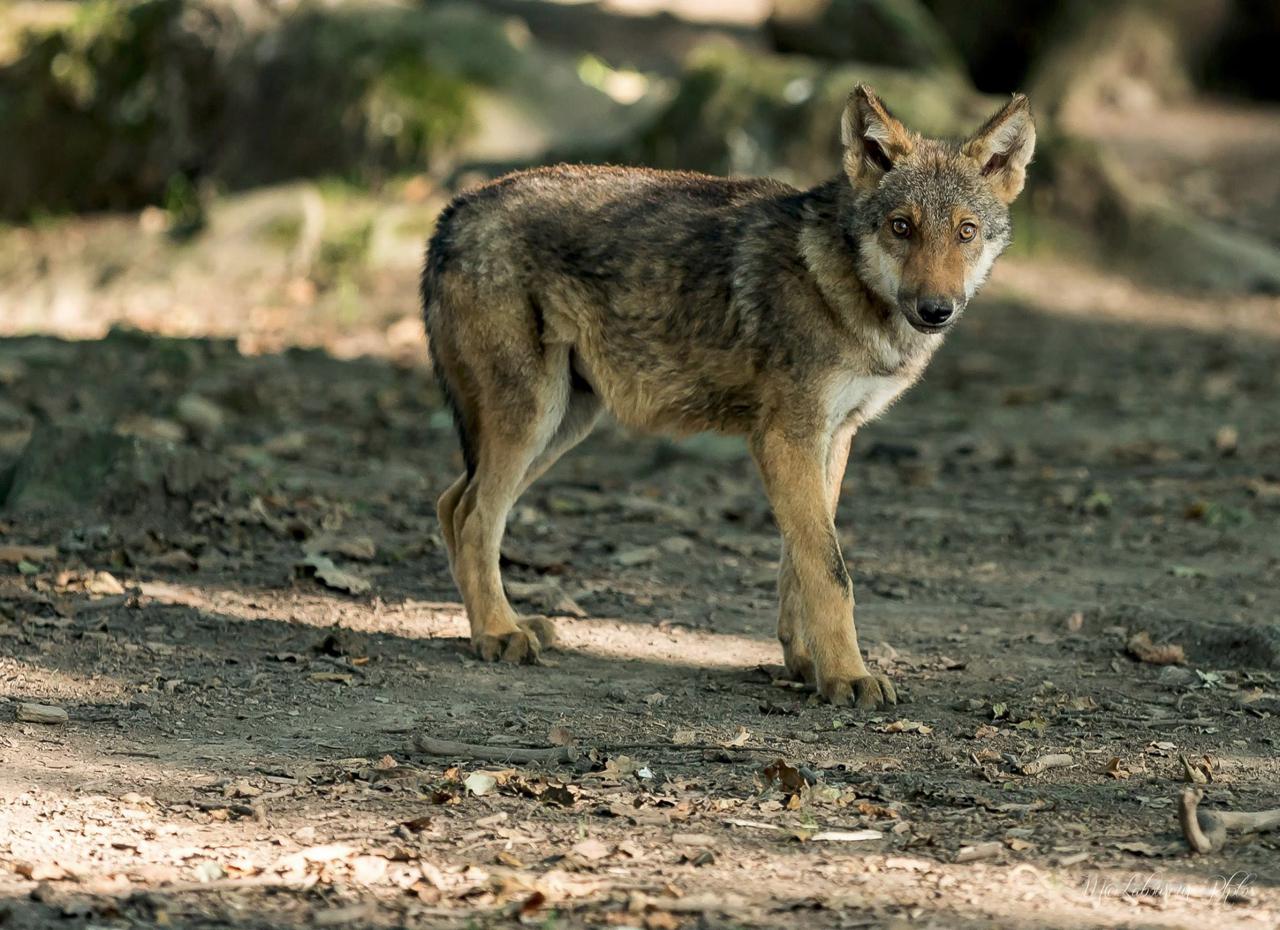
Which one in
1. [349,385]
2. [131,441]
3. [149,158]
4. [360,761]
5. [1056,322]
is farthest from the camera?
[149,158]

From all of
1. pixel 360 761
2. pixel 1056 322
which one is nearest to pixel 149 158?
pixel 1056 322

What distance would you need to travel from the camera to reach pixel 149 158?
59.3 ft

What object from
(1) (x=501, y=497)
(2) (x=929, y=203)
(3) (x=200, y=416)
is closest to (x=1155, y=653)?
(2) (x=929, y=203)

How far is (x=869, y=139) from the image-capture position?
21.9ft

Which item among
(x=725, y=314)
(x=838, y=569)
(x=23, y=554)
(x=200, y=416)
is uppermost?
(x=725, y=314)

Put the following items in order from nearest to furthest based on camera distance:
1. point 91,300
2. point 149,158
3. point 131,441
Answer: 1. point 131,441
2. point 91,300
3. point 149,158

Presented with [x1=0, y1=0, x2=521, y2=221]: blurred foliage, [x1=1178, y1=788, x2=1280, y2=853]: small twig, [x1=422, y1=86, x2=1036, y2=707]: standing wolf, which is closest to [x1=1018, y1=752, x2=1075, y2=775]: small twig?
[x1=1178, y1=788, x2=1280, y2=853]: small twig

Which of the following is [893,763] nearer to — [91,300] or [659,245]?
[659,245]

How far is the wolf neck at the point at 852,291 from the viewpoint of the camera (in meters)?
6.55

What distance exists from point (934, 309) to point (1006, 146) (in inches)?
40.7

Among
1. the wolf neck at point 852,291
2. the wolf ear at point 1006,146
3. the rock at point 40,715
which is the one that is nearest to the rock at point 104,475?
the rock at point 40,715

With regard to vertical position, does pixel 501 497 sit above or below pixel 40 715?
above

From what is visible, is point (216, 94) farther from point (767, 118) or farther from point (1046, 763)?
point (1046, 763)

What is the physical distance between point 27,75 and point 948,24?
1132cm
